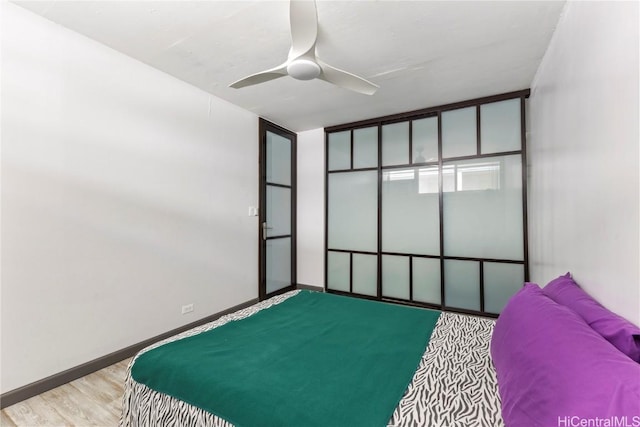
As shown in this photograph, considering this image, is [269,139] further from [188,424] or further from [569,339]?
[569,339]

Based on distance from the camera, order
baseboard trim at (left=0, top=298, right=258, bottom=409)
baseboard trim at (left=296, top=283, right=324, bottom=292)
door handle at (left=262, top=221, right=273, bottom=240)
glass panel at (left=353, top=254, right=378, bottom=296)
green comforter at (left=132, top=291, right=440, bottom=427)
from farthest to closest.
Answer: baseboard trim at (left=296, top=283, right=324, bottom=292), glass panel at (left=353, top=254, right=378, bottom=296), door handle at (left=262, top=221, right=273, bottom=240), baseboard trim at (left=0, top=298, right=258, bottom=409), green comforter at (left=132, top=291, right=440, bottom=427)

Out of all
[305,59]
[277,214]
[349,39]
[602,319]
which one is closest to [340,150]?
[277,214]

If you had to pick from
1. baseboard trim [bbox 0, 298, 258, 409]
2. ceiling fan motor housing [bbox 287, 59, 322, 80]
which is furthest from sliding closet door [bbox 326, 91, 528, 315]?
baseboard trim [bbox 0, 298, 258, 409]

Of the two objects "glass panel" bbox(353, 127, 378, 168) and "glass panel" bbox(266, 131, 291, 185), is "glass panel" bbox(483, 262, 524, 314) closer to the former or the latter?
"glass panel" bbox(353, 127, 378, 168)

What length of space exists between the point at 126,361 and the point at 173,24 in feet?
9.01

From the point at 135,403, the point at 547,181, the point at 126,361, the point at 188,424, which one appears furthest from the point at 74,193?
the point at 547,181

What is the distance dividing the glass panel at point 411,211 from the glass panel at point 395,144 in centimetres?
15

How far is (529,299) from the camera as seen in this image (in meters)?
1.31

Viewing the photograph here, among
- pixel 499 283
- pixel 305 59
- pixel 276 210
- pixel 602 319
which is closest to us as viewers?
pixel 602 319

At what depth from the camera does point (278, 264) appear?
4258mm

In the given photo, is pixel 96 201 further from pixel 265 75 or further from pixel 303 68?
pixel 303 68

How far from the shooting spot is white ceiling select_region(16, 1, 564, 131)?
1.91 metres

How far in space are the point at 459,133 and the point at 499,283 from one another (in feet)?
6.06

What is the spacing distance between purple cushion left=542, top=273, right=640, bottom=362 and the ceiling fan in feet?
5.64
